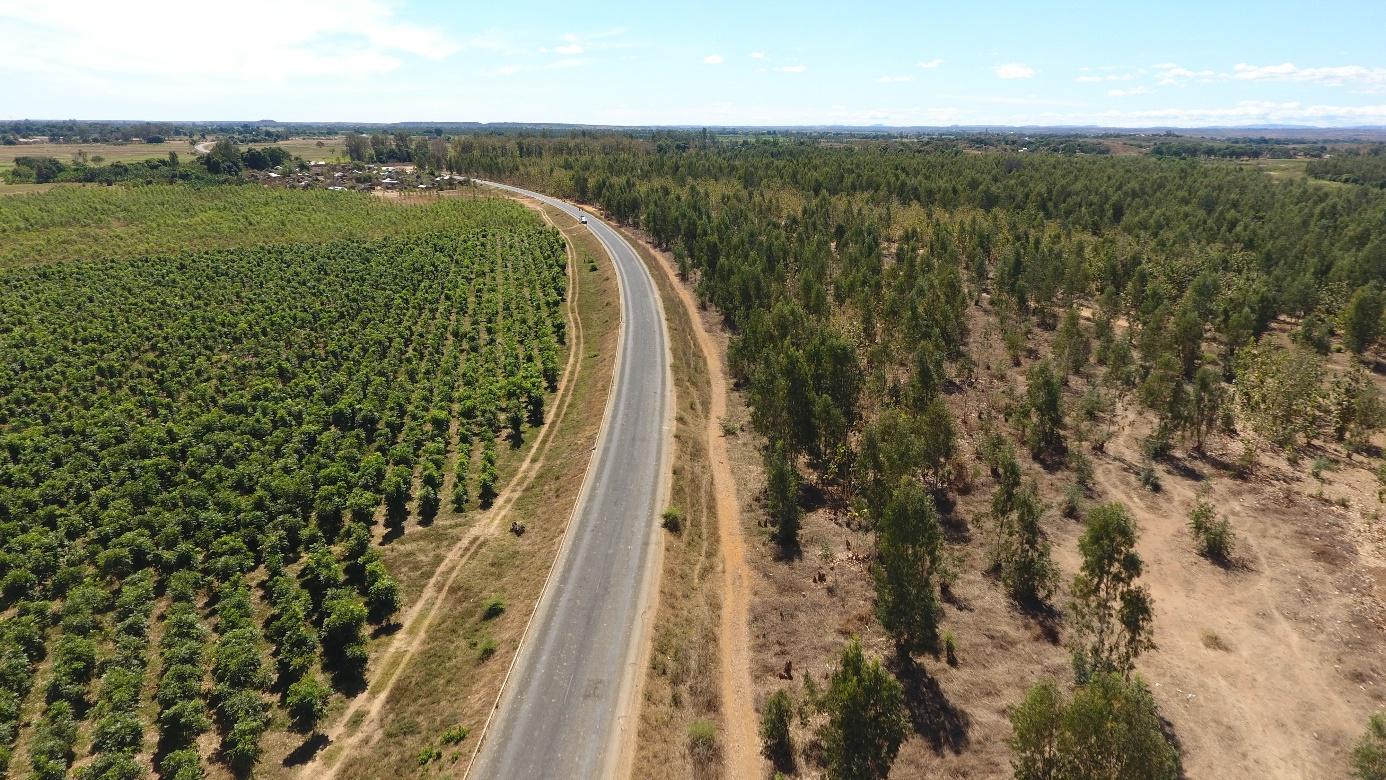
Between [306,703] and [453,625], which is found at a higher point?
[306,703]

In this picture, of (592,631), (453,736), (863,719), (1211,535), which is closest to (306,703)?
(453,736)

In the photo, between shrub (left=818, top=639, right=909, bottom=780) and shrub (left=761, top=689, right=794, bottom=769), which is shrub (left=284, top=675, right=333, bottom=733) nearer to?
shrub (left=761, top=689, right=794, bottom=769)

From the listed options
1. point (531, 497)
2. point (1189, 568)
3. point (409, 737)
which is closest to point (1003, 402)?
point (1189, 568)

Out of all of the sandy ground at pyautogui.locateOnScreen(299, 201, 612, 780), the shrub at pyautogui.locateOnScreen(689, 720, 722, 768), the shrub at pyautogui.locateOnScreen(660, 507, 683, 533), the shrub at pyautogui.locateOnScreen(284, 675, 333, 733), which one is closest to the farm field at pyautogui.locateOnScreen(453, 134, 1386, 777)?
the shrub at pyautogui.locateOnScreen(689, 720, 722, 768)

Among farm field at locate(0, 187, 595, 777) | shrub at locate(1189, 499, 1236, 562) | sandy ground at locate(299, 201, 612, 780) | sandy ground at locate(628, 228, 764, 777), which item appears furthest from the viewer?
shrub at locate(1189, 499, 1236, 562)

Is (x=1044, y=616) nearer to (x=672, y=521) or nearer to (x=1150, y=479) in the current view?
(x=1150, y=479)

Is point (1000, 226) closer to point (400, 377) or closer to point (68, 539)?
point (400, 377)
